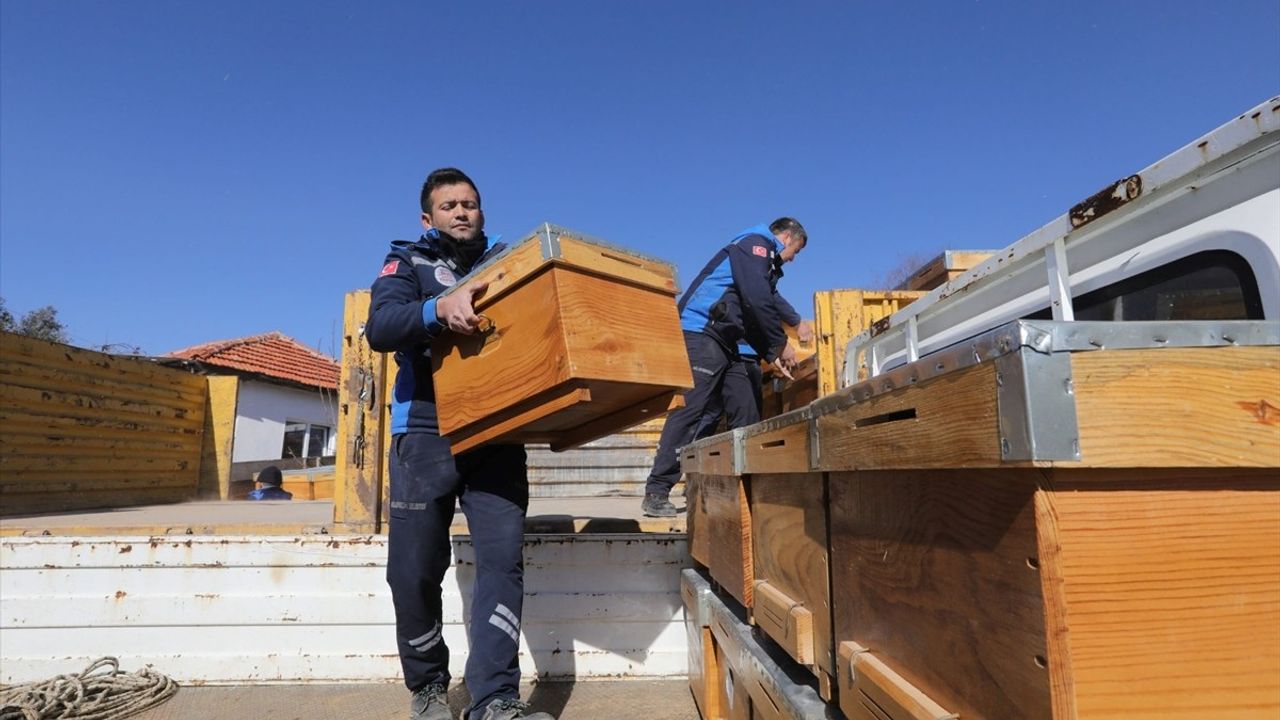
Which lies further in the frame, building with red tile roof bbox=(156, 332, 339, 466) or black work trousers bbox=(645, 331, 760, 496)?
building with red tile roof bbox=(156, 332, 339, 466)

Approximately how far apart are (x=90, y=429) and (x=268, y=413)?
10615mm

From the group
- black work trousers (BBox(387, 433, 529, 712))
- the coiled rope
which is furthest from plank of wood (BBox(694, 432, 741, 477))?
the coiled rope

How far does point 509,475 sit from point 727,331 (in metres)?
1.97

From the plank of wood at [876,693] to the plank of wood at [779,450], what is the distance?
37cm

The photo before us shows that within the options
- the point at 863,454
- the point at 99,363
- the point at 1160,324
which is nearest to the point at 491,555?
the point at 863,454

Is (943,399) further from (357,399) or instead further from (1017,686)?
(357,399)

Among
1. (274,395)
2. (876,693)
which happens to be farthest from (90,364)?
(274,395)

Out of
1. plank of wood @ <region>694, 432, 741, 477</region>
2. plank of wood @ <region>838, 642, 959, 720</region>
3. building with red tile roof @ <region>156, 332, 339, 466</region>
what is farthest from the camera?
building with red tile roof @ <region>156, 332, 339, 466</region>

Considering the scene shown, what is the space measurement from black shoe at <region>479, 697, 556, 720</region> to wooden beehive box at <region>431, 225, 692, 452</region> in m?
0.80

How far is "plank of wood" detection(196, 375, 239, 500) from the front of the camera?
931cm

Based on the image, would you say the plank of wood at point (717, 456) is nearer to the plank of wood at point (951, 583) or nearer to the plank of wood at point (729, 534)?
the plank of wood at point (729, 534)

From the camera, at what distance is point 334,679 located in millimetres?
3197

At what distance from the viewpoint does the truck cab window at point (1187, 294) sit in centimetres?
147

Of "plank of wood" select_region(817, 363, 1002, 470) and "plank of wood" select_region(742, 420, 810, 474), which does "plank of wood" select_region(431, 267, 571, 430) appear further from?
"plank of wood" select_region(817, 363, 1002, 470)
